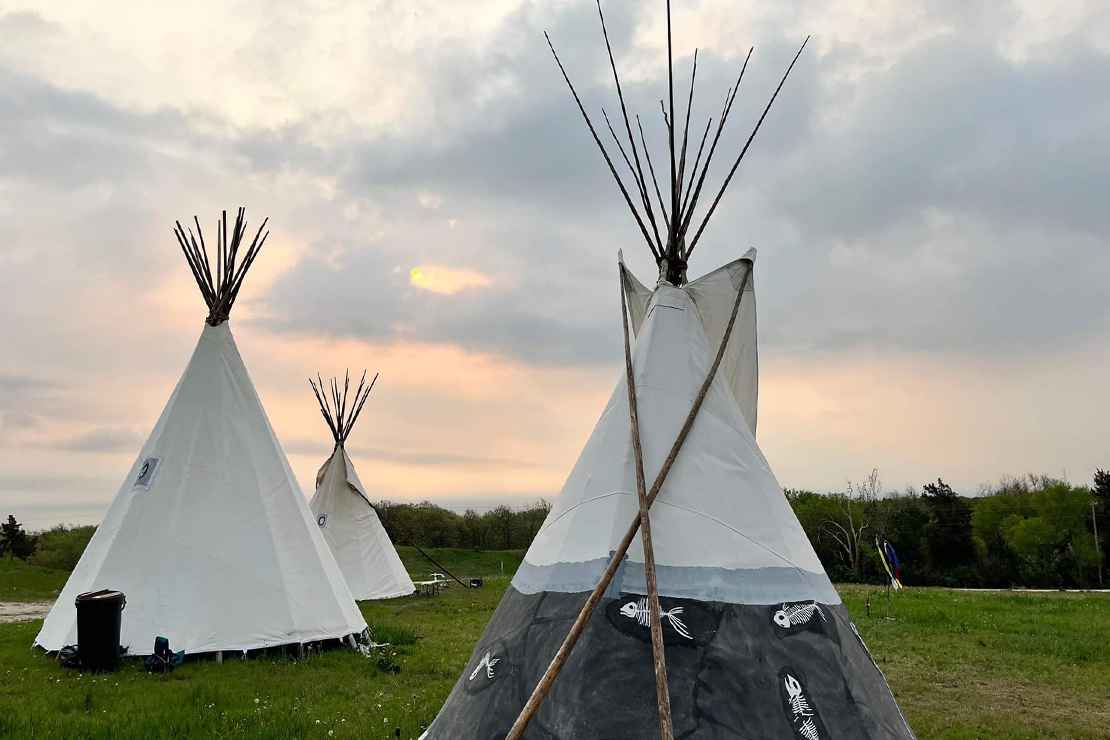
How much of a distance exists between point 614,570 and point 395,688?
12.6 feet

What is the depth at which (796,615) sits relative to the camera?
384 cm

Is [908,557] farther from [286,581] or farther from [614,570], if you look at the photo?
[614,570]

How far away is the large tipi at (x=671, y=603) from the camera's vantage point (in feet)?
11.3

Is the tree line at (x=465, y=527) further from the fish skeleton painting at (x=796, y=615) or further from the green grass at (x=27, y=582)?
the fish skeleton painting at (x=796, y=615)

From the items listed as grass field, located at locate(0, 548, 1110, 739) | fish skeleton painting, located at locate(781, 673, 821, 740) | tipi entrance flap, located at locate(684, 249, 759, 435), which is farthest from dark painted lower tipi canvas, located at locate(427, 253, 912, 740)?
grass field, located at locate(0, 548, 1110, 739)

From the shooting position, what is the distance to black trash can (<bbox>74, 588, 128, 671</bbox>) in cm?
703

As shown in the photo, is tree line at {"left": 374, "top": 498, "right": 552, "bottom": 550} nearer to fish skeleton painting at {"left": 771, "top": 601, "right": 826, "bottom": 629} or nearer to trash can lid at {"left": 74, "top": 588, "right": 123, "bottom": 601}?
trash can lid at {"left": 74, "top": 588, "right": 123, "bottom": 601}

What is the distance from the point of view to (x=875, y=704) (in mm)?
3854

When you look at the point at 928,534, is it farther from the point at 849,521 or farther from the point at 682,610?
the point at 682,610

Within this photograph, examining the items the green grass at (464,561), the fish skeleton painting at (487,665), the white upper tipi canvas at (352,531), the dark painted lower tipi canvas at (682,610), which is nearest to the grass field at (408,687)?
the fish skeleton painting at (487,665)

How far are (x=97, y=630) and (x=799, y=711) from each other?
A: 6.34 metres

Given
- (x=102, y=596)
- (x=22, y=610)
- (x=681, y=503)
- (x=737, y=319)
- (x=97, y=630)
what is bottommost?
(x=22, y=610)

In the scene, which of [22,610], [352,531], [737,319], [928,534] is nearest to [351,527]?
[352,531]

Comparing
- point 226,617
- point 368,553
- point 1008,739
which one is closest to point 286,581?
point 226,617
